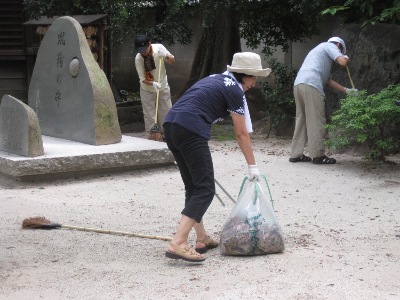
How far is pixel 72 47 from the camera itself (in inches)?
400

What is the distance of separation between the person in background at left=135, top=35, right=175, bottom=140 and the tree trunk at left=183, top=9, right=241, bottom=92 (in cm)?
276

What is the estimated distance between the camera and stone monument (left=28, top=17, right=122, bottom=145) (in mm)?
9828

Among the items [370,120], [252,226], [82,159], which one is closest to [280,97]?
[370,120]

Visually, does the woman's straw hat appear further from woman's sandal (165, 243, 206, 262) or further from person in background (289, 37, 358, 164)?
person in background (289, 37, 358, 164)

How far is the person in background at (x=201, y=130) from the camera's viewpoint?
5.77m

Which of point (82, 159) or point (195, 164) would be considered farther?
point (82, 159)

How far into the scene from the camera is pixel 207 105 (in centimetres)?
585

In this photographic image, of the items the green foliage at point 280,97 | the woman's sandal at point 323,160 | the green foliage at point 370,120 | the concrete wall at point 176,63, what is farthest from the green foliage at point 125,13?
the green foliage at point 370,120

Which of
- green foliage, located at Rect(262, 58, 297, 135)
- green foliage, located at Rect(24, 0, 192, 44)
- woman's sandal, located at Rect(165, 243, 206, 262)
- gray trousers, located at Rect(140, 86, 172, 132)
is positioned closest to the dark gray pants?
woman's sandal, located at Rect(165, 243, 206, 262)

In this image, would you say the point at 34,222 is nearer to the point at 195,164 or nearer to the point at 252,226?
the point at 195,164

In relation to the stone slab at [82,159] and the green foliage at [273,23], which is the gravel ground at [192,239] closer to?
the stone slab at [82,159]

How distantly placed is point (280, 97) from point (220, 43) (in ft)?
7.83

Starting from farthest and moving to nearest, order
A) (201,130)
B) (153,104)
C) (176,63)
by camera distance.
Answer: (176,63)
(153,104)
(201,130)

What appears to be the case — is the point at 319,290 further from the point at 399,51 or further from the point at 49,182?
the point at 399,51
